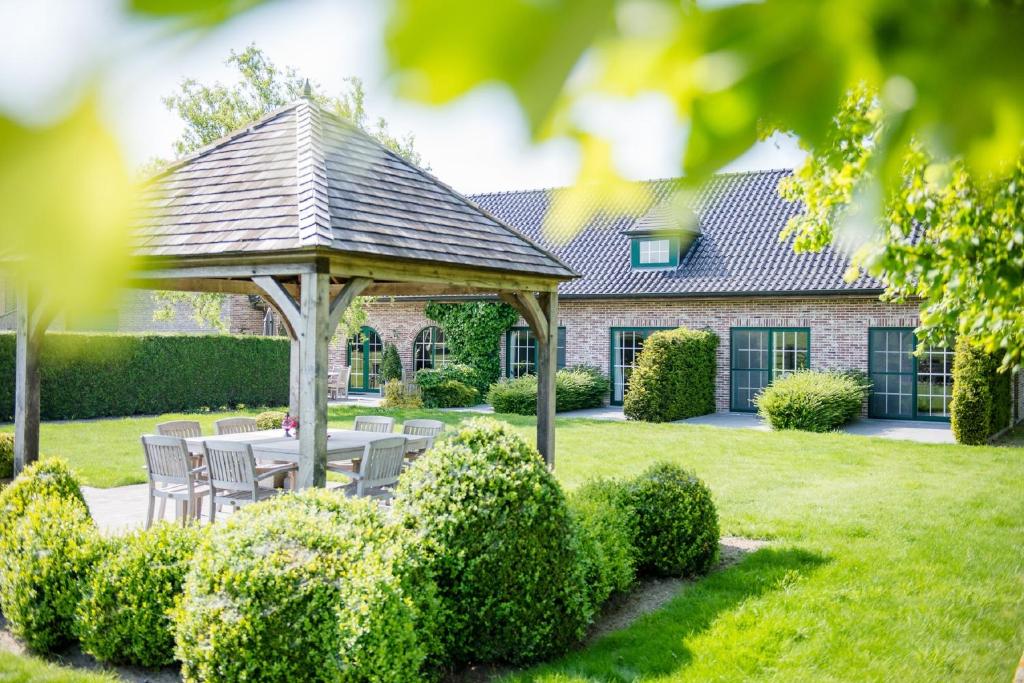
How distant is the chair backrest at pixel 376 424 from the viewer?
1046 centimetres

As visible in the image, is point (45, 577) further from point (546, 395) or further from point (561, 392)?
point (561, 392)

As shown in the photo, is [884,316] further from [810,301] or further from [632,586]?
[632,586]

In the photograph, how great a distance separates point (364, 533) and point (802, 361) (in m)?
17.0

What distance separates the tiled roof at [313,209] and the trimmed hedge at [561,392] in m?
10.6

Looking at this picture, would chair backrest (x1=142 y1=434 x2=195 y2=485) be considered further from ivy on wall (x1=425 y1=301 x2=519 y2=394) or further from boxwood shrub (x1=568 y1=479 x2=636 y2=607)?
ivy on wall (x1=425 y1=301 x2=519 y2=394)

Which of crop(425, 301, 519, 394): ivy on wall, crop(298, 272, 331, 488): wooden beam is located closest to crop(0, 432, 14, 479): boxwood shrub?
crop(298, 272, 331, 488): wooden beam

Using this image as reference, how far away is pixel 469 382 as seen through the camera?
75.1 ft

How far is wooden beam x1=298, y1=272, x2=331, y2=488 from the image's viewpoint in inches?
257

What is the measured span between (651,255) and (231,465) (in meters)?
17.0

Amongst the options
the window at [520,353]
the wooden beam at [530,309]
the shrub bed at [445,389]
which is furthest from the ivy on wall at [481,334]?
the wooden beam at [530,309]

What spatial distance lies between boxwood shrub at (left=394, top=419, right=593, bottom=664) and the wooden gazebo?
176cm

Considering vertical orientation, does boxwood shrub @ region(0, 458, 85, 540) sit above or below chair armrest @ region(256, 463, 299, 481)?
above

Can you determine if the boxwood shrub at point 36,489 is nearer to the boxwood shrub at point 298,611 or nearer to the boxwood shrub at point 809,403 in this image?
the boxwood shrub at point 298,611

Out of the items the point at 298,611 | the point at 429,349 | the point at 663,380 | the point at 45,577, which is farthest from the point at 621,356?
the point at 298,611
